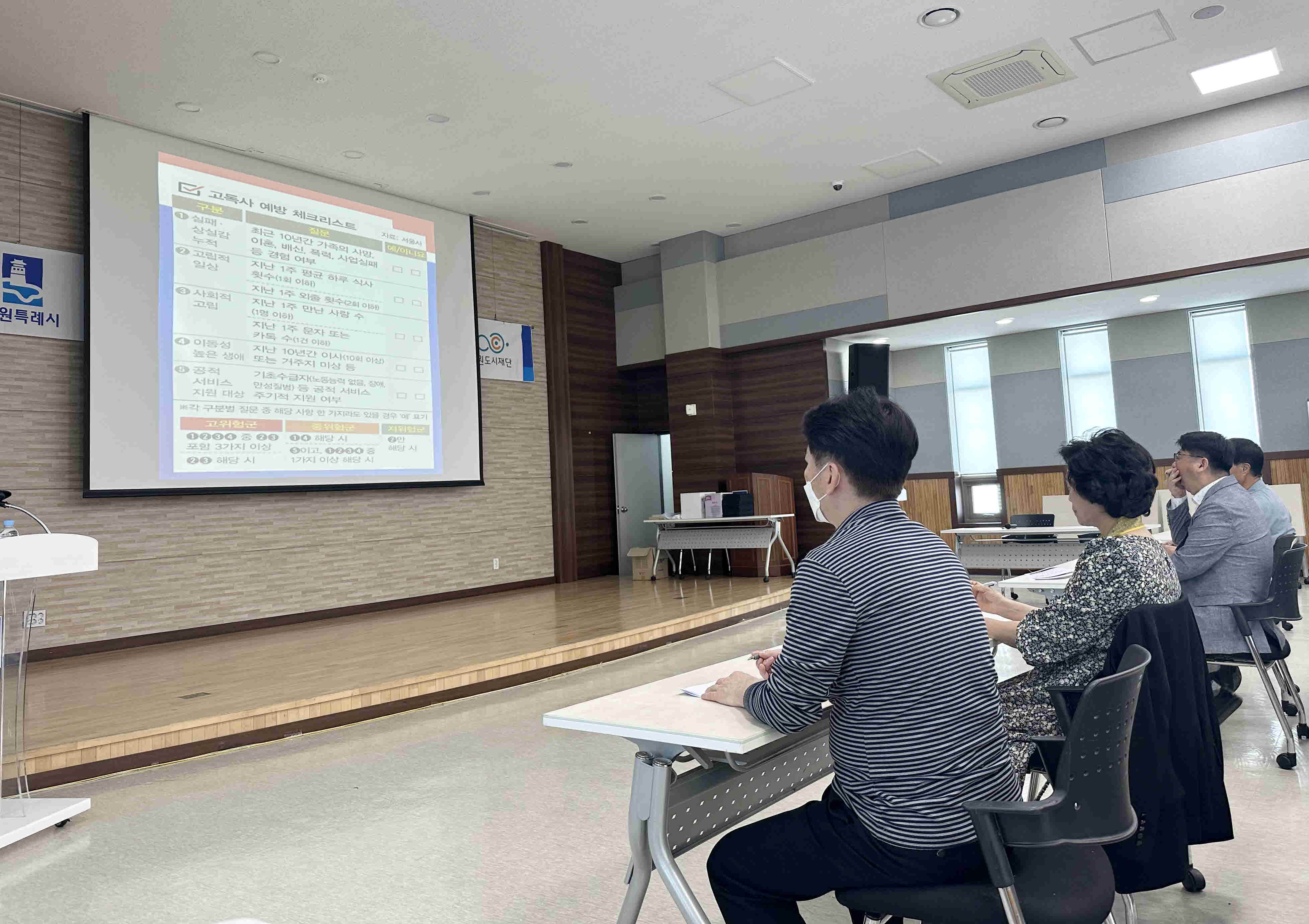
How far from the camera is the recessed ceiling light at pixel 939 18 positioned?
5.07m

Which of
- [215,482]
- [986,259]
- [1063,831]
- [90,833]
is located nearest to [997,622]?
[1063,831]

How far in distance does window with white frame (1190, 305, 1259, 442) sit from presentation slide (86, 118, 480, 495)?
760 cm

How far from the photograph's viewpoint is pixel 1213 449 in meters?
3.31

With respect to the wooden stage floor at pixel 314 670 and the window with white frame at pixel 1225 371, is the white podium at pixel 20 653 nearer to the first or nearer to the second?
the wooden stage floor at pixel 314 670

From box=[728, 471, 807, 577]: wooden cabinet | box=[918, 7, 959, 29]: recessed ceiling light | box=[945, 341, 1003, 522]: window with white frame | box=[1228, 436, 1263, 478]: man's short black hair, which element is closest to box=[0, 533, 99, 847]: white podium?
box=[1228, 436, 1263, 478]: man's short black hair

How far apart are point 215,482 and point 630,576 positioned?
4.55m

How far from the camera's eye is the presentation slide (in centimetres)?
568

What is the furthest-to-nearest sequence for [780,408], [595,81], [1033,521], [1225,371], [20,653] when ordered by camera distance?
[780,408] → [1225,371] → [1033,521] → [595,81] → [20,653]

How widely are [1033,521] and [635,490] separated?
15.2ft

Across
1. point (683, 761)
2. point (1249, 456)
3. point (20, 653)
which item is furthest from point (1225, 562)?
point (20, 653)

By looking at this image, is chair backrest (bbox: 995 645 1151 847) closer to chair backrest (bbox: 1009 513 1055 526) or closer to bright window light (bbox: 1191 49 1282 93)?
chair backrest (bbox: 1009 513 1055 526)

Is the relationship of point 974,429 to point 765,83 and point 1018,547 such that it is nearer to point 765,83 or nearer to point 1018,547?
point 1018,547

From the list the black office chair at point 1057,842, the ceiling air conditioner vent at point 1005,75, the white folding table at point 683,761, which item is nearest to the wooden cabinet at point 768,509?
the ceiling air conditioner vent at point 1005,75

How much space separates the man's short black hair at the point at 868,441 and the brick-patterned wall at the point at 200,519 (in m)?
4.93
